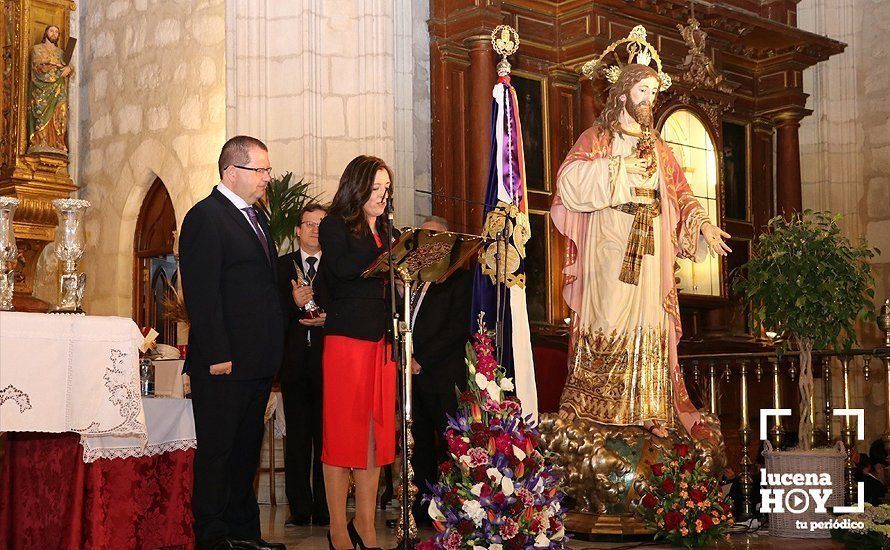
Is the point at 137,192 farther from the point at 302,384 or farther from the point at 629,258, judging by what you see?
the point at 629,258

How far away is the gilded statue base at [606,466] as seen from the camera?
246 inches

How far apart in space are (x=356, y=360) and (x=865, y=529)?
2.66 meters

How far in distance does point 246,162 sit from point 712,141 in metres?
6.63

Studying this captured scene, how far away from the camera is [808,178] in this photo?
1224 cm

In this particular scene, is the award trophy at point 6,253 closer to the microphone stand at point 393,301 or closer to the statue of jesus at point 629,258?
the microphone stand at point 393,301

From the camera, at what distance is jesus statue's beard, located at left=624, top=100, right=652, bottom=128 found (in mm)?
6527

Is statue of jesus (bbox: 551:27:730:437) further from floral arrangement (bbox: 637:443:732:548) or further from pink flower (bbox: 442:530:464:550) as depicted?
pink flower (bbox: 442:530:464:550)

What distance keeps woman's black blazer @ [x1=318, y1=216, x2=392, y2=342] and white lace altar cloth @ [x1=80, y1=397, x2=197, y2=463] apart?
2.48 feet

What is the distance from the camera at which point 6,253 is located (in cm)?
468

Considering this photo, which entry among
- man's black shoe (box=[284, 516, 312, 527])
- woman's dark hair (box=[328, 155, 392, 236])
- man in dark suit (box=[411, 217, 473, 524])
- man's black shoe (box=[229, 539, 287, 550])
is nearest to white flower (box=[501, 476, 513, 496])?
man's black shoe (box=[229, 539, 287, 550])

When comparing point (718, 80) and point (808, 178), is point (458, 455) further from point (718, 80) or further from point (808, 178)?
point (808, 178)

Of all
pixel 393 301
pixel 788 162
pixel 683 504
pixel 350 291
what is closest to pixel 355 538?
pixel 350 291

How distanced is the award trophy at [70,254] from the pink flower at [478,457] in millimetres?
1682

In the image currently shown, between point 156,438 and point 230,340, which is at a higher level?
point 230,340
